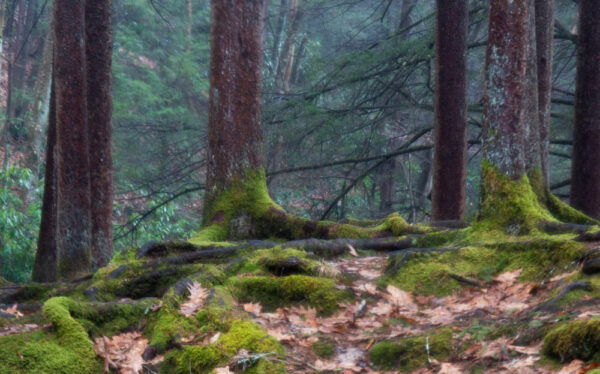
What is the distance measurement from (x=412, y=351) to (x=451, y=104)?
6071 millimetres

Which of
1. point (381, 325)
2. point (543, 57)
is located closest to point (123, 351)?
point (381, 325)

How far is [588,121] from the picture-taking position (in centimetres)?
874

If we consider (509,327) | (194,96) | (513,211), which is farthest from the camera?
(194,96)

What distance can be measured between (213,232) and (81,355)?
354 cm

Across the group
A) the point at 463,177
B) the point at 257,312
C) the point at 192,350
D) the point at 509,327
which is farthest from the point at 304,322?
the point at 463,177

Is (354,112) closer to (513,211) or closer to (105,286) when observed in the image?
(513,211)

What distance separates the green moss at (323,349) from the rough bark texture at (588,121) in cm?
679

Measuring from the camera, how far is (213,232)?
274 inches

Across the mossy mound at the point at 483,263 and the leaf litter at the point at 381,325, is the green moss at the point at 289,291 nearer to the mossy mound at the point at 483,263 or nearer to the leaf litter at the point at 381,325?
the leaf litter at the point at 381,325

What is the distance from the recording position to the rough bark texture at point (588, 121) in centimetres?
872

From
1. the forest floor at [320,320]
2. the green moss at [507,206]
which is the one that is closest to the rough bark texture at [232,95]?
the forest floor at [320,320]

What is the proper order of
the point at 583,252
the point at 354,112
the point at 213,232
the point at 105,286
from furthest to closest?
the point at 354,112 → the point at 213,232 → the point at 105,286 → the point at 583,252

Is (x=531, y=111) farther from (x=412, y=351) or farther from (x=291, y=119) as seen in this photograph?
(x=291, y=119)

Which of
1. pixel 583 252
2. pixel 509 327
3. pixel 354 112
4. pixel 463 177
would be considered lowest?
pixel 509 327
